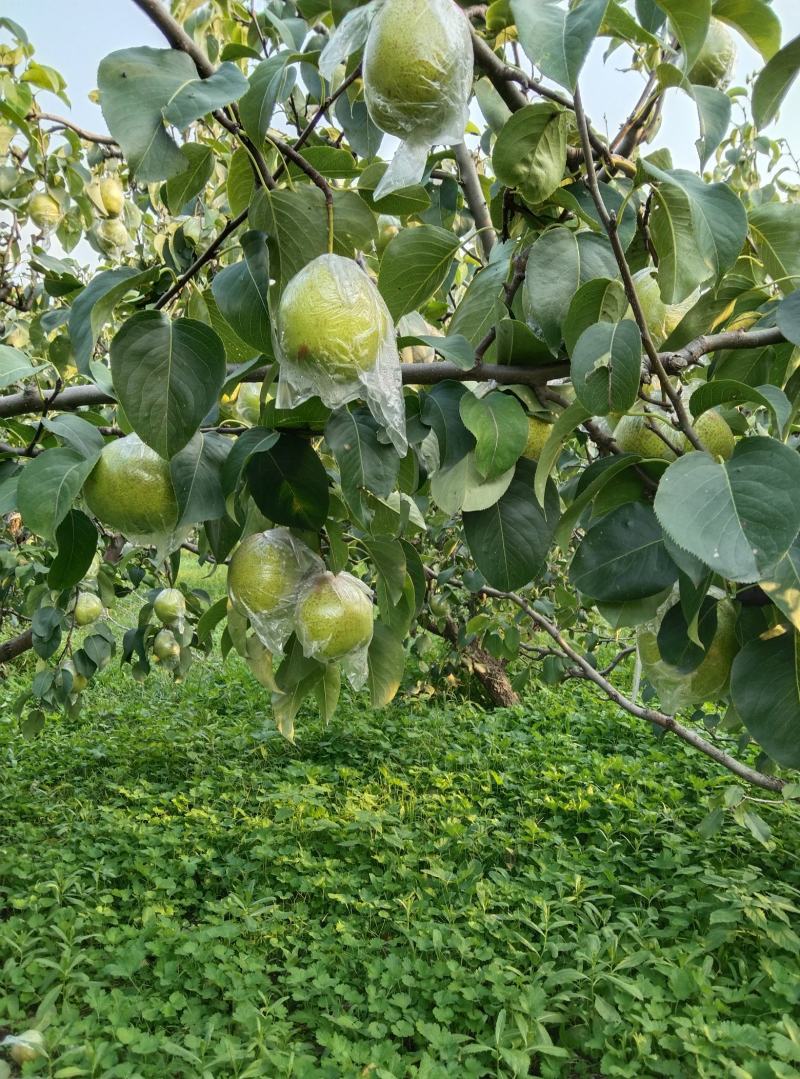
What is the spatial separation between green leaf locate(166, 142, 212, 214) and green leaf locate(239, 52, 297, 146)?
0.10 m

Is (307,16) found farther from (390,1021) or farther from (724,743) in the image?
(724,743)

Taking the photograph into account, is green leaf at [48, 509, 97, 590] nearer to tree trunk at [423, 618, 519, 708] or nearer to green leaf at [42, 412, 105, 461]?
green leaf at [42, 412, 105, 461]

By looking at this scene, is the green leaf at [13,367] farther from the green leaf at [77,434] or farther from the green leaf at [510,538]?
the green leaf at [510,538]

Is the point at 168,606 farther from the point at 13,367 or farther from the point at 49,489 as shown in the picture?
the point at 49,489

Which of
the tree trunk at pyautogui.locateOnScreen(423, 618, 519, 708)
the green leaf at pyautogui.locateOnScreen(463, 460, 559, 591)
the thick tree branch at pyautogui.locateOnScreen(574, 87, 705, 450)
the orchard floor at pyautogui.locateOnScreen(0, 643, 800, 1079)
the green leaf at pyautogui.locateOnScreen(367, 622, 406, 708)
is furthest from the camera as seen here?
the tree trunk at pyautogui.locateOnScreen(423, 618, 519, 708)

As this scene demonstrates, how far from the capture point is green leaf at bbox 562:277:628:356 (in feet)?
2.21

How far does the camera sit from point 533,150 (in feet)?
2.27

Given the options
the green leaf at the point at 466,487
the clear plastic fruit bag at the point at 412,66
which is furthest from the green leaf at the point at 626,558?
the clear plastic fruit bag at the point at 412,66

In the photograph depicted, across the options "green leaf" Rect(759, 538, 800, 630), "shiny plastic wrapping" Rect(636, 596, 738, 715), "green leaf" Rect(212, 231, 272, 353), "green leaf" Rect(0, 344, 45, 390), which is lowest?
"shiny plastic wrapping" Rect(636, 596, 738, 715)

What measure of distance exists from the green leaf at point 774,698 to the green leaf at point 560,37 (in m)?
0.46

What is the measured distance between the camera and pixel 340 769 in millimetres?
4094

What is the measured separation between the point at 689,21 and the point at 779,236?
0.92 feet

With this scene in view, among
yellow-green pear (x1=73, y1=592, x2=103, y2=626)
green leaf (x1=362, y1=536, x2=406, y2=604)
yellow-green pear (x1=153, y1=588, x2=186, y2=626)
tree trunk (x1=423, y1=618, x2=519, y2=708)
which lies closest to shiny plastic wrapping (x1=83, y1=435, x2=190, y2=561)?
green leaf (x1=362, y1=536, x2=406, y2=604)

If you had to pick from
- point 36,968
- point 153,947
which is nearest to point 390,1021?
point 153,947
